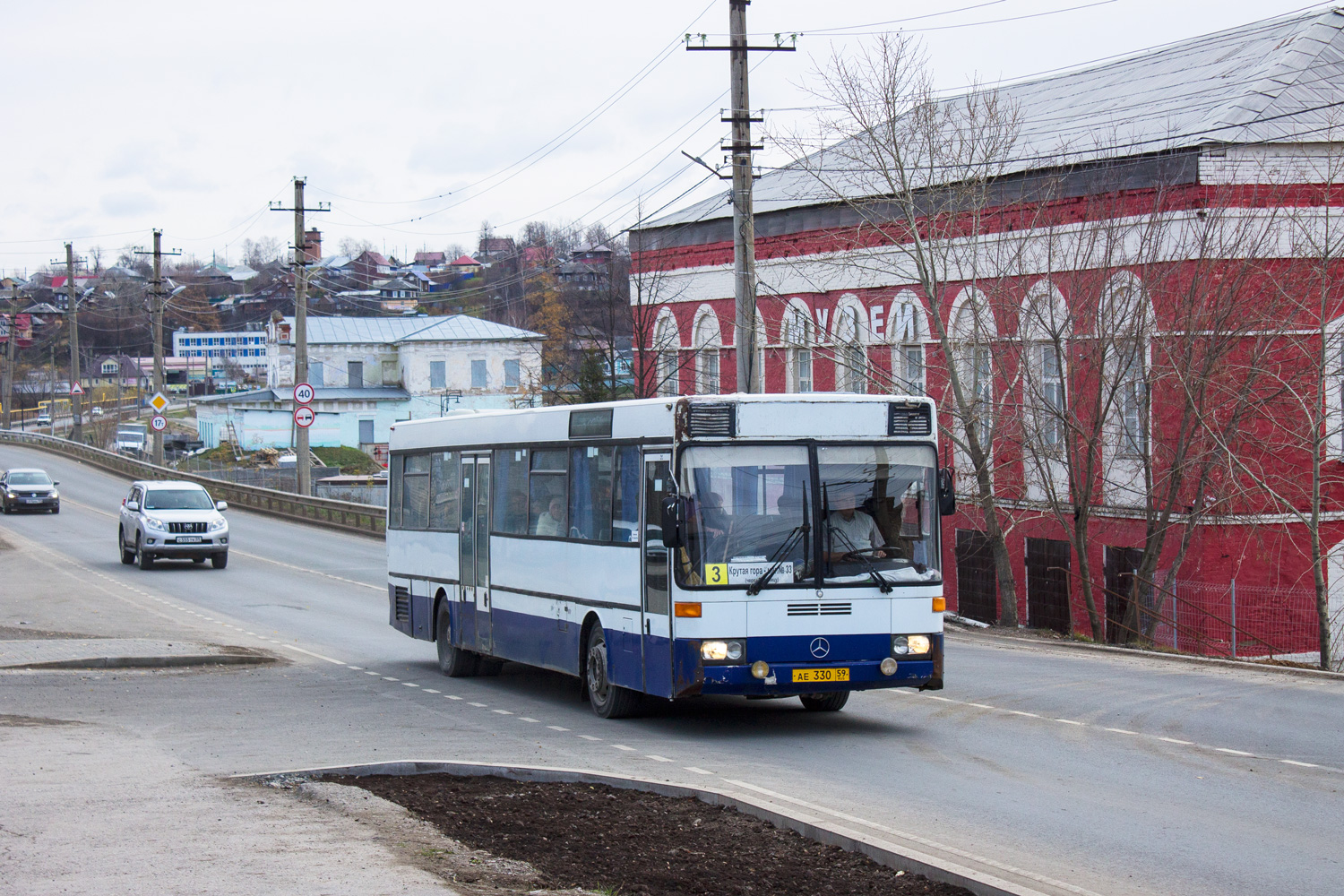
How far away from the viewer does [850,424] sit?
11945 mm

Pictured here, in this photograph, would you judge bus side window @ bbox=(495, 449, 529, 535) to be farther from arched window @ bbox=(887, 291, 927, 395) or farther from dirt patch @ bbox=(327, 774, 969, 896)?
arched window @ bbox=(887, 291, 927, 395)

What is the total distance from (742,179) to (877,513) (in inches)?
502

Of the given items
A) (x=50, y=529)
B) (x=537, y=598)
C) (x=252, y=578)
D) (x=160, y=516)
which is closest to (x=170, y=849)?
(x=537, y=598)

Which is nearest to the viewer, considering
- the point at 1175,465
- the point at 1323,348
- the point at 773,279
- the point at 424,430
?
the point at 424,430

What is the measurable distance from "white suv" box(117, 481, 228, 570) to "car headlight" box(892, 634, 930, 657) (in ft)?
79.1

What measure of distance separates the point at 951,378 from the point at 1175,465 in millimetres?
3688

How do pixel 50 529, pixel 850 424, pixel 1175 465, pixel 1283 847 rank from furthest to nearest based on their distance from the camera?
Answer: pixel 50 529
pixel 1175 465
pixel 850 424
pixel 1283 847

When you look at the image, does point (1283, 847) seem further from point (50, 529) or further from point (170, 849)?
point (50, 529)

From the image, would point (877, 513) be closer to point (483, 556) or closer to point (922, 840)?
point (922, 840)

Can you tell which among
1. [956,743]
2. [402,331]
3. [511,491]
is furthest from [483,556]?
[402,331]

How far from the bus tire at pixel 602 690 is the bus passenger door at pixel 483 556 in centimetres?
243

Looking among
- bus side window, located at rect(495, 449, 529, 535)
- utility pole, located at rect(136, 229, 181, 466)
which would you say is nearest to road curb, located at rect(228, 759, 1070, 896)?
bus side window, located at rect(495, 449, 529, 535)

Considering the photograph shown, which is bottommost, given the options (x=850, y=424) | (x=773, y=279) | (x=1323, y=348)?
(x=850, y=424)

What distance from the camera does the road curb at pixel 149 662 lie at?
1620cm
